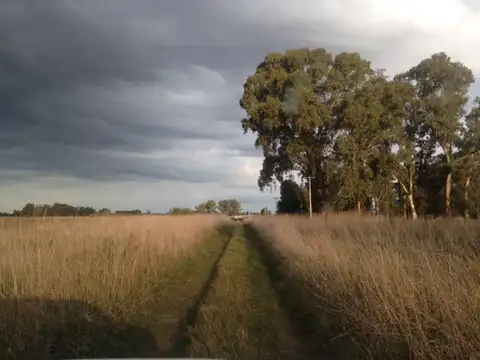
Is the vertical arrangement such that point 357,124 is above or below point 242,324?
above

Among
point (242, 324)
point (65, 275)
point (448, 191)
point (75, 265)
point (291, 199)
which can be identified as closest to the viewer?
point (242, 324)

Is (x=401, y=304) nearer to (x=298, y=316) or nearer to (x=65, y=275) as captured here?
(x=298, y=316)

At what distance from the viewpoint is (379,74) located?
4694cm

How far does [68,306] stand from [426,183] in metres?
49.1

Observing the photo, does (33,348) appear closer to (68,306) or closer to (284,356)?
(68,306)

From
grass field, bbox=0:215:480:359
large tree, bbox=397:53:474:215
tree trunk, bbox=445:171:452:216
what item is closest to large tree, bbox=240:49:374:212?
large tree, bbox=397:53:474:215

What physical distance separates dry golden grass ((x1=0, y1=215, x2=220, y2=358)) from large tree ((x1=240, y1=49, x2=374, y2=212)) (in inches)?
1150

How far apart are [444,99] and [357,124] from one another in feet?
34.8

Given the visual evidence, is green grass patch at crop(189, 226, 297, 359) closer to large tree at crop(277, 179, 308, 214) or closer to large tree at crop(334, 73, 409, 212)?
large tree at crop(334, 73, 409, 212)

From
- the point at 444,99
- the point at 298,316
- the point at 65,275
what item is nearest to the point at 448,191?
the point at 444,99

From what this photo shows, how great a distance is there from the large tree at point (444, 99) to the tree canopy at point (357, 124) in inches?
3.5

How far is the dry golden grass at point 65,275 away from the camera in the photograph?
8258mm

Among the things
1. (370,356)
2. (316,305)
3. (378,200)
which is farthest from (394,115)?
(370,356)

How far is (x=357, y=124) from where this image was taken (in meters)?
42.3
